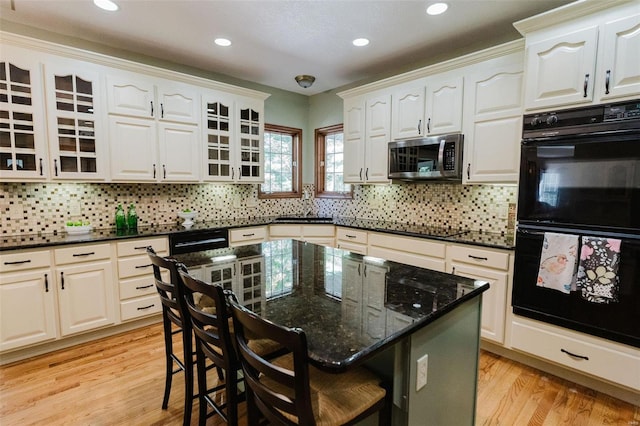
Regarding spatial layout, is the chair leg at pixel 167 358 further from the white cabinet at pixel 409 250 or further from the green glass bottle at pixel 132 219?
the white cabinet at pixel 409 250

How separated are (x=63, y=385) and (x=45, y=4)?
2806 mm

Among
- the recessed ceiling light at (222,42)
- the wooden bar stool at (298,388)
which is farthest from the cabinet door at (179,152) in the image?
the wooden bar stool at (298,388)

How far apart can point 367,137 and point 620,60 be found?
7.15ft

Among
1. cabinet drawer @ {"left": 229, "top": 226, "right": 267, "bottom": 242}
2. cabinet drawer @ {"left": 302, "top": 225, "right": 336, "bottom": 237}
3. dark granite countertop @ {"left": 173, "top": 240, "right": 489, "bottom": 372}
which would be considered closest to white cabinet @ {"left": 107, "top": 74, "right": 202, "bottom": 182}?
cabinet drawer @ {"left": 229, "top": 226, "right": 267, "bottom": 242}

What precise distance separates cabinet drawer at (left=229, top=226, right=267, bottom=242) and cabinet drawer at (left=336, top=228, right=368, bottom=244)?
919 mm

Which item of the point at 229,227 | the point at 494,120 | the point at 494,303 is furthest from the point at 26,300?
the point at 494,120

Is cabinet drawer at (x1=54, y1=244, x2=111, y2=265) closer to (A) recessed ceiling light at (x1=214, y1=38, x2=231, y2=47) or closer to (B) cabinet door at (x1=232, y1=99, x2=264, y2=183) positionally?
(B) cabinet door at (x1=232, y1=99, x2=264, y2=183)

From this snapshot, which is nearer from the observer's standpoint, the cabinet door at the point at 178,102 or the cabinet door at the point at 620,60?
the cabinet door at the point at 620,60

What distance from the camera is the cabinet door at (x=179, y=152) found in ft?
10.8

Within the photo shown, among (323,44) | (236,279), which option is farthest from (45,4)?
(236,279)

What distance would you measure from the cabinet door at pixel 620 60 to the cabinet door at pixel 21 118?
415 cm

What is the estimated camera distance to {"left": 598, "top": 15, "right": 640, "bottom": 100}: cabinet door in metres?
1.92

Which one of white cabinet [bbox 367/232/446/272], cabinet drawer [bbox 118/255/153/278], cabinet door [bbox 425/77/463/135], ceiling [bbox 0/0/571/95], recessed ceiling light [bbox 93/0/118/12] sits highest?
ceiling [bbox 0/0/571/95]

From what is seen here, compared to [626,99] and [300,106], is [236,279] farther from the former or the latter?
[300,106]
